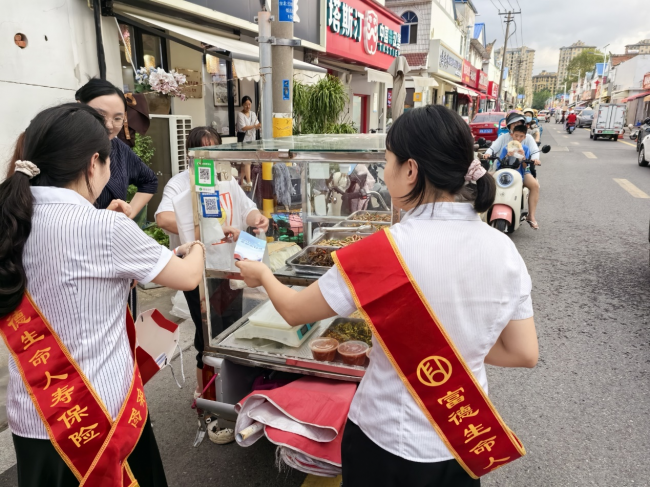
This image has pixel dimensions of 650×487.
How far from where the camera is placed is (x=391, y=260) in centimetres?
122

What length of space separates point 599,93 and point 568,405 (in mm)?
81792

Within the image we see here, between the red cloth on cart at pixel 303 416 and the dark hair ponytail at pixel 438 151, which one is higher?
the dark hair ponytail at pixel 438 151

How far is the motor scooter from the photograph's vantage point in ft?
21.0

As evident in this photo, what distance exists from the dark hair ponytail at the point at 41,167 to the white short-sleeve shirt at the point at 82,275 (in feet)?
0.13

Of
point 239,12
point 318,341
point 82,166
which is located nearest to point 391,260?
point 82,166

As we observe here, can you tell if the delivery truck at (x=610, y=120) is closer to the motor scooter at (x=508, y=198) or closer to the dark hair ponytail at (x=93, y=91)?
the motor scooter at (x=508, y=198)

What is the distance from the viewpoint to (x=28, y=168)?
1349 millimetres

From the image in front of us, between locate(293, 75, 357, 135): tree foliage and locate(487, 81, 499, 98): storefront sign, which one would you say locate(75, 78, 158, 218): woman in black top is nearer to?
locate(293, 75, 357, 135): tree foliage

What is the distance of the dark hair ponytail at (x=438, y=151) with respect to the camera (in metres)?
1.20

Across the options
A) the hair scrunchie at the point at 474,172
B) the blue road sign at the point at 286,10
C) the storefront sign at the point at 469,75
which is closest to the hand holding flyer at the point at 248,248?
the hair scrunchie at the point at 474,172

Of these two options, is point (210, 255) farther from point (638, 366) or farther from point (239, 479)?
point (638, 366)

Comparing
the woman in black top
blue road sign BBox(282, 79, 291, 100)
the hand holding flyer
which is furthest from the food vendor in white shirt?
blue road sign BBox(282, 79, 291, 100)

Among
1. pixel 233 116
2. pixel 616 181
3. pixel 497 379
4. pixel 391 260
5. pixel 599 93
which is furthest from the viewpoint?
pixel 599 93

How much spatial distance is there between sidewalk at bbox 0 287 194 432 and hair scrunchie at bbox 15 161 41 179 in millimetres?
2226
